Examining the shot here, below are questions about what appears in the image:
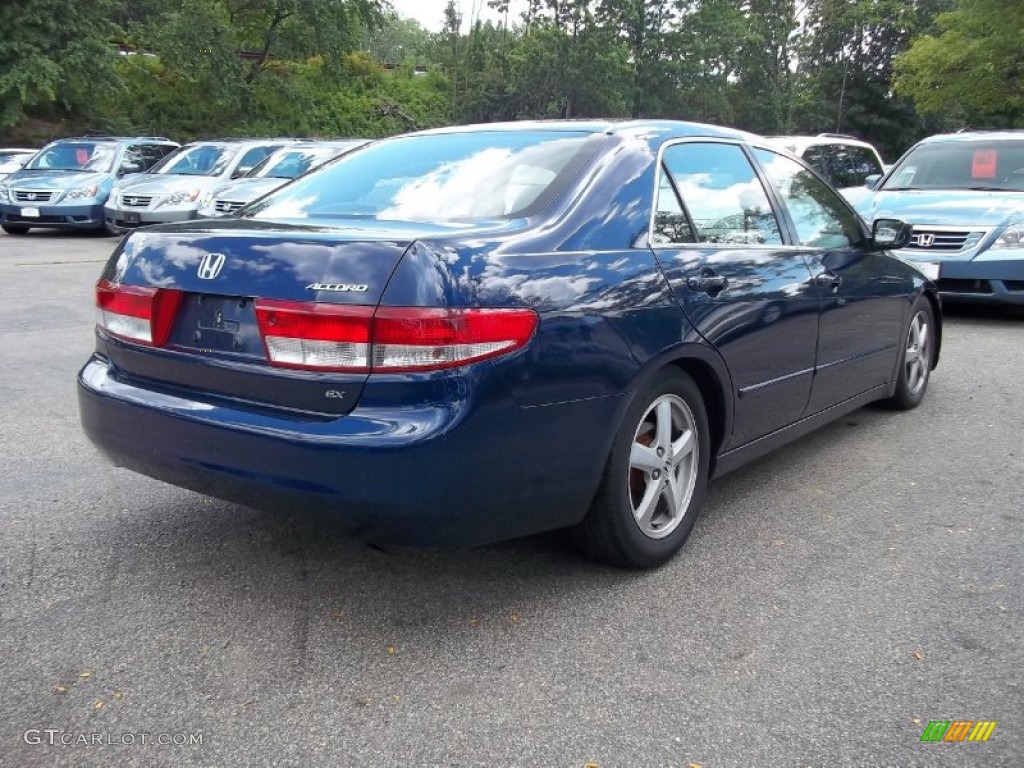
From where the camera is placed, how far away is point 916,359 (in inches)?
222

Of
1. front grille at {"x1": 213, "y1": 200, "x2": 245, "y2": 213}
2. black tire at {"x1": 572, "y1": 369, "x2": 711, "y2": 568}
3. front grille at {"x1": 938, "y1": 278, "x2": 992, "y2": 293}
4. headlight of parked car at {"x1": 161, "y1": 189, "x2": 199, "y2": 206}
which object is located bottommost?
black tire at {"x1": 572, "y1": 369, "x2": 711, "y2": 568}

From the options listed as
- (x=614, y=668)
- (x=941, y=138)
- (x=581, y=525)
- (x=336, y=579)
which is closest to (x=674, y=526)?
(x=581, y=525)

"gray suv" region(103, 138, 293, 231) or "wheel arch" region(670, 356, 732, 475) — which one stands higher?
"gray suv" region(103, 138, 293, 231)

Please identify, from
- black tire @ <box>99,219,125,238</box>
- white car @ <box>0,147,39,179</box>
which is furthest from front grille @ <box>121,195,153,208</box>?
white car @ <box>0,147,39,179</box>

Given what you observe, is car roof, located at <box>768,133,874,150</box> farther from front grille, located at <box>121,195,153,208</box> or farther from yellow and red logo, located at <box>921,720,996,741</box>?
yellow and red logo, located at <box>921,720,996,741</box>

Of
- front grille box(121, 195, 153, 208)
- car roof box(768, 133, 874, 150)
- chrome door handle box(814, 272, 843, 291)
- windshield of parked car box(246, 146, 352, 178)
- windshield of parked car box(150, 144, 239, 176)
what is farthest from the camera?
windshield of parked car box(150, 144, 239, 176)

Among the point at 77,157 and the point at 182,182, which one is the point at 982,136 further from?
the point at 77,157

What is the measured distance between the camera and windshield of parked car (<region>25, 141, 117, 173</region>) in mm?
15875

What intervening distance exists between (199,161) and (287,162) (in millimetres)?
1707

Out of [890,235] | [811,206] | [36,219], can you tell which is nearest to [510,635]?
[811,206]

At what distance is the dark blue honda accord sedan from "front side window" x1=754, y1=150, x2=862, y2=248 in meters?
0.20

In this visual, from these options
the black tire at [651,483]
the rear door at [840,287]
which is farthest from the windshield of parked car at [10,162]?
the black tire at [651,483]

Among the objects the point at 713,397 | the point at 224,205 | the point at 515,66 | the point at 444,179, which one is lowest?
the point at 713,397

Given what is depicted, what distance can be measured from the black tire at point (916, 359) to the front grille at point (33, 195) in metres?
13.5
